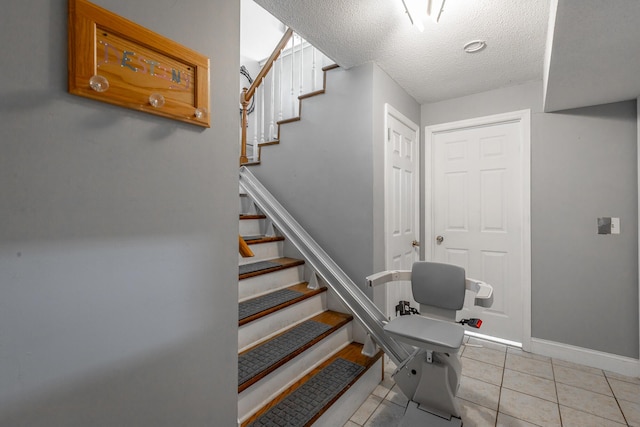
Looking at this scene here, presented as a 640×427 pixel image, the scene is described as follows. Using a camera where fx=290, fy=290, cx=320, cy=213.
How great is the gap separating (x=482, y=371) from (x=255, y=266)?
78.4 inches

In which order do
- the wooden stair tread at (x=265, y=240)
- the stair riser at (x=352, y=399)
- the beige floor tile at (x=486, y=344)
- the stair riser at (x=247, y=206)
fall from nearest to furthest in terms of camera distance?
1. the stair riser at (x=352, y=399)
2. the wooden stair tread at (x=265, y=240)
3. the beige floor tile at (x=486, y=344)
4. the stair riser at (x=247, y=206)

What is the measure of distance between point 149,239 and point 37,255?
271mm

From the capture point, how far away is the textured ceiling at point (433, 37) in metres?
1.66

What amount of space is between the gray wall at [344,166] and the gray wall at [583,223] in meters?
1.39

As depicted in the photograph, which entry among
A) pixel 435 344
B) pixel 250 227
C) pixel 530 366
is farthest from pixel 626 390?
pixel 250 227

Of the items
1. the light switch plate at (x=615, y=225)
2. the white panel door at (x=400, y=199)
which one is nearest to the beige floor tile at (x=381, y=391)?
the white panel door at (x=400, y=199)

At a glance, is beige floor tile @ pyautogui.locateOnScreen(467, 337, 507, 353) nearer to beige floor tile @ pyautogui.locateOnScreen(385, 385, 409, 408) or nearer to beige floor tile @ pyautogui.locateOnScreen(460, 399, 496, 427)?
beige floor tile @ pyautogui.locateOnScreen(460, 399, 496, 427)

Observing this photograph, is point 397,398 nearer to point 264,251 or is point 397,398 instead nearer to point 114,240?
point 264,251

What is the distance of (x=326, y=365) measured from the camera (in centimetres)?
197

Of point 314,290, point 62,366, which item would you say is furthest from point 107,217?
point 314,290

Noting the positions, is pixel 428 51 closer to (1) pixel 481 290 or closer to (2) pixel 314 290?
(1) pixel 481 290

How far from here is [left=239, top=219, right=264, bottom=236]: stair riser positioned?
2695 mm

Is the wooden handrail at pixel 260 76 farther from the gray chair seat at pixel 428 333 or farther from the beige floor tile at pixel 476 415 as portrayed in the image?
the beige floor tile at pixel 476 415

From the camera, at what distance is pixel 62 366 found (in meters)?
0.79
